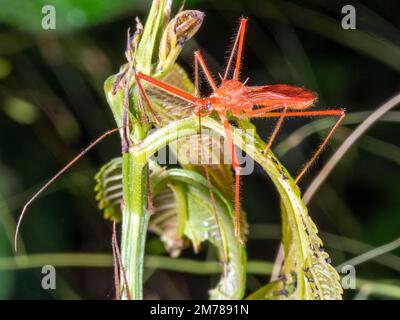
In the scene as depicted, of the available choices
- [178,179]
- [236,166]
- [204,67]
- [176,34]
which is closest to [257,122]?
[204,67]

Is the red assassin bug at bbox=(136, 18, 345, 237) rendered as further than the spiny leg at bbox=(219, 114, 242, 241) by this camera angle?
Yes

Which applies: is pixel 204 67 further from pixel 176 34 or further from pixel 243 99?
pixel 176 34

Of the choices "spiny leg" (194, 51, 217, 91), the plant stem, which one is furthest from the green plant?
"spiny leg" (194, 51, 217, 91)

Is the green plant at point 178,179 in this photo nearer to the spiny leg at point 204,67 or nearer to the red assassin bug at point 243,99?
the red assassin bug at point 243,99

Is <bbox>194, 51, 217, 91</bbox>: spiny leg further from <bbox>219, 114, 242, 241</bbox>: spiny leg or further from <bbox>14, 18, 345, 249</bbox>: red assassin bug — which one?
<bbox>219, 114, 242, 241</bbox>: spiny leg
